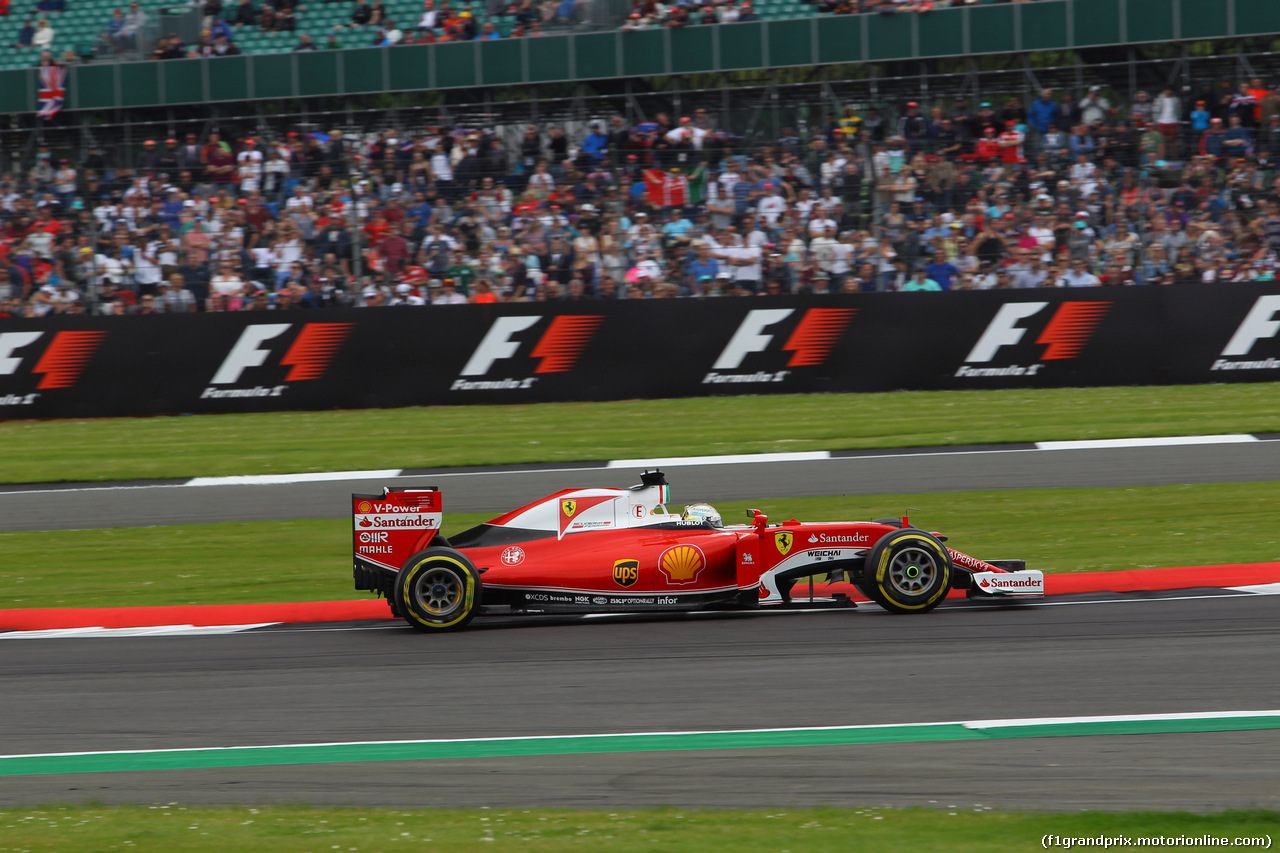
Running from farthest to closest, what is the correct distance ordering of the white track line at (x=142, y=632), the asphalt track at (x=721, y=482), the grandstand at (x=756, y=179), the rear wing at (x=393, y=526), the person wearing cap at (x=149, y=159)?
the person wearing cap at (x=149, y=159) → the grandstand at (x=756, y=179) → the asphalt track at (x=721, y=482) → the white track line at (x=142, y=632) → the rear wing at (x=393, y=526)

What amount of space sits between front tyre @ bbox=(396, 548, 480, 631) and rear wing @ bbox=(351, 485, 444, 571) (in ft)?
0.62

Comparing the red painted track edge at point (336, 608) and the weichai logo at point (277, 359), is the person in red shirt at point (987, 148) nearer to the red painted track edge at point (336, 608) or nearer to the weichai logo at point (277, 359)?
the weichai logo at point (277, 359)

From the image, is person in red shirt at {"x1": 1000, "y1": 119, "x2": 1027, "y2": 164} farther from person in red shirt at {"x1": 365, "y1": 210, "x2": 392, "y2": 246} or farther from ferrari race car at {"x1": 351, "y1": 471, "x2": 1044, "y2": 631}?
ferrari race car at {"x1": 351, "y1": 471, "x2": 1044, "y2": 631}

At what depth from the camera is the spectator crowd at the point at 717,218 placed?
18984mm

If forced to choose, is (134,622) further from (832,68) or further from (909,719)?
(832,68)

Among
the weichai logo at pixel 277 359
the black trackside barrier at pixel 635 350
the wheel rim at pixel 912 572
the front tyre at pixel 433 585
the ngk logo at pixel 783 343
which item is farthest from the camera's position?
the weichai logo at pixel 277 359

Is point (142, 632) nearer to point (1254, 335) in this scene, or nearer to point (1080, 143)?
point (1254, 335)

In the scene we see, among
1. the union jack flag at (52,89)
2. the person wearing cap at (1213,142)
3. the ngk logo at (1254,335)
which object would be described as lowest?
the ngk logo at (1254,335)

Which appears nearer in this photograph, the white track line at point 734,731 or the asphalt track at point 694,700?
the asphalt track at point 694,700

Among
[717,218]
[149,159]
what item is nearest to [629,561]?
[717,218]

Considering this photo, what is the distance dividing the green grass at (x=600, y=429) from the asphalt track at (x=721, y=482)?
0.69 metres

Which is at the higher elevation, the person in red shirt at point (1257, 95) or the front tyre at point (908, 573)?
the person in red shirt at point (1257, 95)

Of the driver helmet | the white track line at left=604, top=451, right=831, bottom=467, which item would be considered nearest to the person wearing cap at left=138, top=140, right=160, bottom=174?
the white track line at left=604, top=451, right=831, bottom=467

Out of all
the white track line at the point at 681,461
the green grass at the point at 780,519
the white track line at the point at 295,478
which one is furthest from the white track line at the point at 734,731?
the white track line at the point at 295,478
